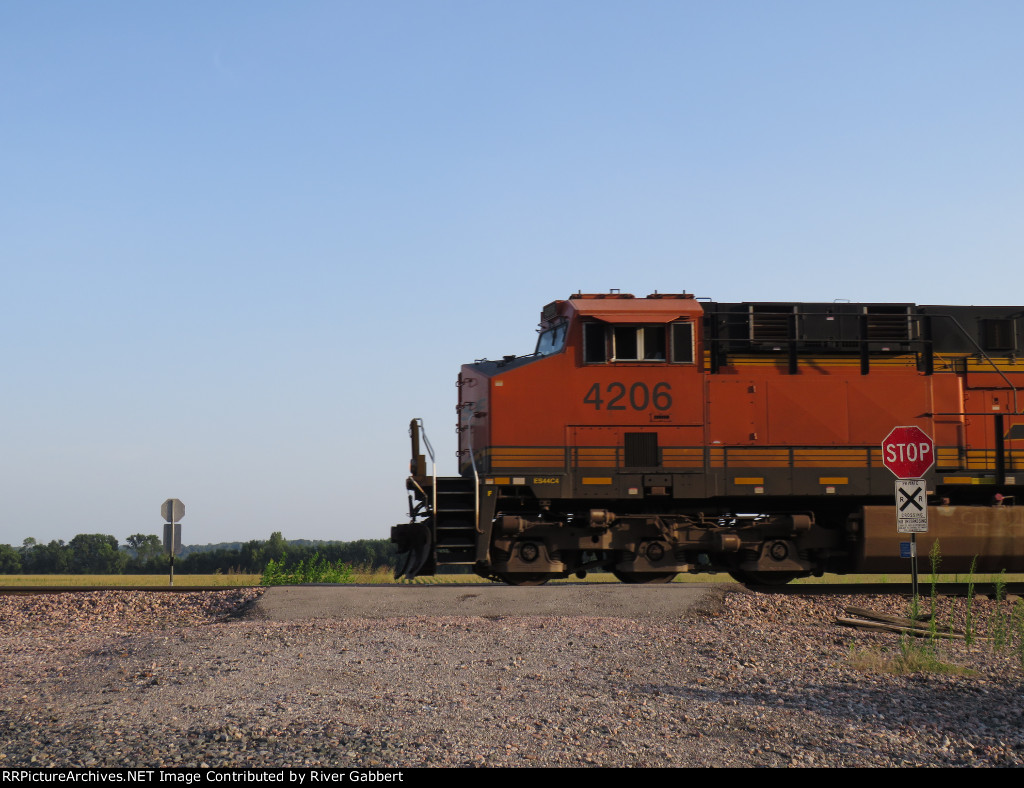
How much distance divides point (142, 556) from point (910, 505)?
46.1 meters

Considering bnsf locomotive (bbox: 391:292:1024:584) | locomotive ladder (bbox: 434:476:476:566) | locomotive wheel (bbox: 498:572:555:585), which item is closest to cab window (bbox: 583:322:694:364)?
bnsf locomotive (bbox: 391:292:1024:584)

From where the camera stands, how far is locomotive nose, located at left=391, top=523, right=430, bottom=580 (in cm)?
1352

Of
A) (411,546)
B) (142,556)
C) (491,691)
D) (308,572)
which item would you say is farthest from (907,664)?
(142,556)

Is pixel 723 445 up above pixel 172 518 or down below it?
above

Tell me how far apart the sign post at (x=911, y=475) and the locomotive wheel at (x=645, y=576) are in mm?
3520

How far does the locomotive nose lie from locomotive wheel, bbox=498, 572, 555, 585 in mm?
1280

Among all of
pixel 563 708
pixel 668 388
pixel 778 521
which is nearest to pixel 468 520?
pixel 668 388

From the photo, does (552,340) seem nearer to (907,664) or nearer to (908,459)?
(908,459)

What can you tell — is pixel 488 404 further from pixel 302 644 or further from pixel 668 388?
pixel 302 644

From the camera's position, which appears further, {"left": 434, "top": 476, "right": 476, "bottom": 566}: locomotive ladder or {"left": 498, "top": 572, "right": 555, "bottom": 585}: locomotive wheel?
{"left": 498, "top": 572, "right": 555, "bottom": 585}: locomotive wheel

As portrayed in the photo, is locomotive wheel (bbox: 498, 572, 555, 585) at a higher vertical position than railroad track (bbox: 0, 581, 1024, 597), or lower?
higher

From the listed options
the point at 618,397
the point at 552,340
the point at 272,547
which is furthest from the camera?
the point at 272,547

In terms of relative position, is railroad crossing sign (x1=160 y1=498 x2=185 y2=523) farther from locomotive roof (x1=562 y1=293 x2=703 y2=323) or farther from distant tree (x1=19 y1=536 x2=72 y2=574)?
distant tree (x1=19 y1=536 x2=72 y2=574)

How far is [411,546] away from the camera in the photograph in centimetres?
1417
